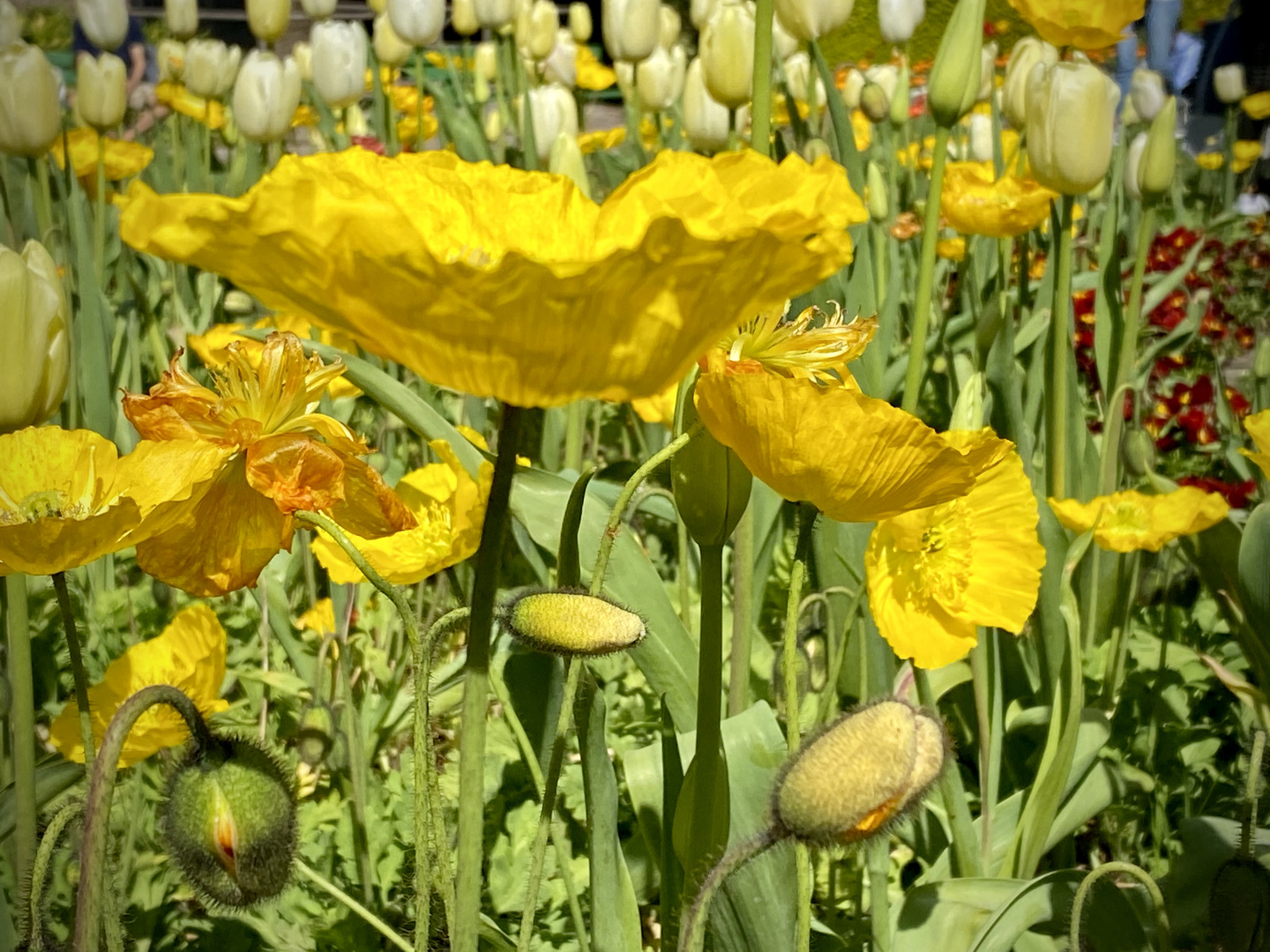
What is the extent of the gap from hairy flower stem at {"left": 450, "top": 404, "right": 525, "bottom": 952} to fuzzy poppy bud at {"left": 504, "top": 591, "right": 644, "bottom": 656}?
0.03 metres

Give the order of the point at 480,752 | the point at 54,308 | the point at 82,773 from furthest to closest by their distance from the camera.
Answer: the point at 82,773 < the point at 54,308 < the point at 480,752

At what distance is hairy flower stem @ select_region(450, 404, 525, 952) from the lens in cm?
51

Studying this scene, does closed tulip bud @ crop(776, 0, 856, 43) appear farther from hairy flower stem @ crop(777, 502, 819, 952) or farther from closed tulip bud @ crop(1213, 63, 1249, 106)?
closed tulip bud @ crop(1213, 63, 1249, 106)

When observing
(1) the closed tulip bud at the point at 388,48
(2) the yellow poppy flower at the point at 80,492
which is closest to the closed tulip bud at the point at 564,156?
(2) the yellow poppy flower at the point at 80,492

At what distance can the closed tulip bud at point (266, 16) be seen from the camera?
2.70m

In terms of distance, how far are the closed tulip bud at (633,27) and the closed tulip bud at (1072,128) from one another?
1130mm

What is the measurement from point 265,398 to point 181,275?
2.16 m

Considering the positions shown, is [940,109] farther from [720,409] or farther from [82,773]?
[82,773]

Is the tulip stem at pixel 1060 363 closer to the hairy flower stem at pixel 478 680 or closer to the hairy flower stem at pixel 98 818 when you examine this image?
the hairy flower stem at pixel 478 680

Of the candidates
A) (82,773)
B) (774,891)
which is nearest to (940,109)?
(774,891)

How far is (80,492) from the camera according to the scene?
77 cm

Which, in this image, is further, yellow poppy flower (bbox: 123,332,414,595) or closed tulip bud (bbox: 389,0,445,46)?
closed tulip bud (bbox: 389,0,445,46)

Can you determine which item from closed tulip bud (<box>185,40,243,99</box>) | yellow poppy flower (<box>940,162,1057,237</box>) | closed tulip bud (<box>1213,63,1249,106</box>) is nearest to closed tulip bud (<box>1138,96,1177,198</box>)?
yellow poppy flower (<box>940,162,1057,237</box>)

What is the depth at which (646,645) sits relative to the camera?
96 centimetres
